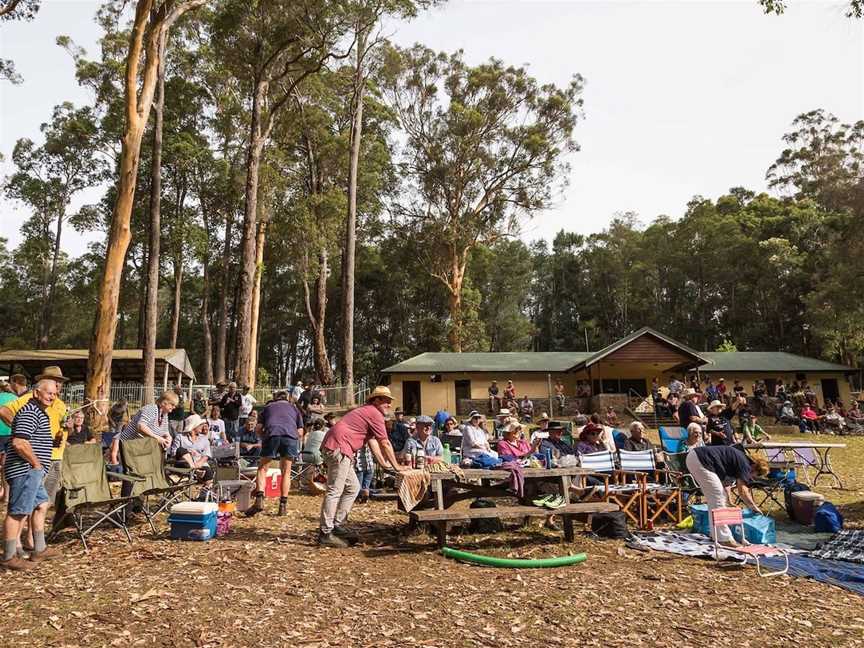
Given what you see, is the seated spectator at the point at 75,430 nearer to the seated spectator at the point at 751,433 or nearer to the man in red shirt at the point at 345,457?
the man in red shirt at the point at 345,457

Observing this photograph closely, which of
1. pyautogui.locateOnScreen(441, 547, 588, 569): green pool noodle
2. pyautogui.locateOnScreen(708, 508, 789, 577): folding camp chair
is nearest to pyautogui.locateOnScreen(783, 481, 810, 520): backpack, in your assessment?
pyautogui.locateOnScreen(708, 508, 789, 577): folding camp chair

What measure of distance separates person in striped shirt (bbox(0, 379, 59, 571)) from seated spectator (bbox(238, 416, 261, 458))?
5.01 meters

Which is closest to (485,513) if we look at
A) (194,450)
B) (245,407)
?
(194,450)

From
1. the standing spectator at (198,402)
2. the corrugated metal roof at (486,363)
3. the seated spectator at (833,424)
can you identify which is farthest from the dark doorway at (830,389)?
the standing spectator at (198,402)

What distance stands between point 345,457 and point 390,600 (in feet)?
5.46

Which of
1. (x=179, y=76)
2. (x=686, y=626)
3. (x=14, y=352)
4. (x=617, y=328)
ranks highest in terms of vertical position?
(x=179, y=76)

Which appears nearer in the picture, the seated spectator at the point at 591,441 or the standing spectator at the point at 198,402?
the seated spectator at the point at 591,441

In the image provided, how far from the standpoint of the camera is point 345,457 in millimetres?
5941

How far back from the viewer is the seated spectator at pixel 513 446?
29.7 feet

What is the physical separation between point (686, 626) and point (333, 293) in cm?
4575

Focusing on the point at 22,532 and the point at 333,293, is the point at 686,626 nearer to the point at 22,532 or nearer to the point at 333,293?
the point at 22,532

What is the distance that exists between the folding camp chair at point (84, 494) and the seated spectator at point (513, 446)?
512 centimetres

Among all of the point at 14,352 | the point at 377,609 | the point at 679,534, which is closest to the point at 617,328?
the point at 14,352

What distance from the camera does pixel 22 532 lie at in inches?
223
